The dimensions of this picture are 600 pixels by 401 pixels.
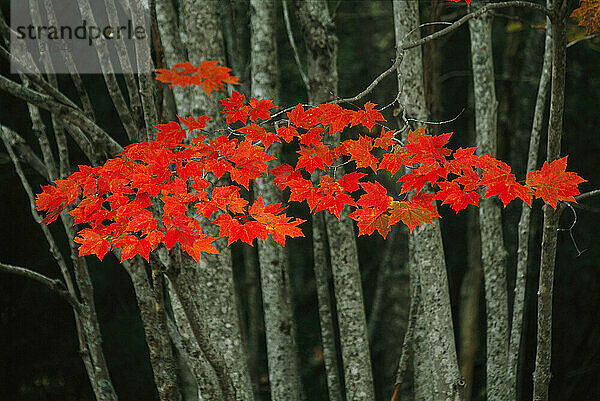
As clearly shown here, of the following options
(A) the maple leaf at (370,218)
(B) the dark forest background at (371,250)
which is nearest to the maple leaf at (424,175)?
(A) the maple leaf at (370,218)

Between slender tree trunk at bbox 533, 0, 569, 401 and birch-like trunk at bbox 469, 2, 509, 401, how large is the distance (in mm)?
549

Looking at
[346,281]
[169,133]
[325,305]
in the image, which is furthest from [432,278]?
[169,133]

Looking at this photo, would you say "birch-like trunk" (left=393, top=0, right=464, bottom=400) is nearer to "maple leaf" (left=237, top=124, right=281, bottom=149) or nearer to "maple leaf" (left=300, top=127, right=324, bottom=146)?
"maple leaf" (left=300, top=127, right=324, bottom=146)

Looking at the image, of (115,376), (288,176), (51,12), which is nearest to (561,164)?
(288,176)

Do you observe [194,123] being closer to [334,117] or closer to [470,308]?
[334,117]

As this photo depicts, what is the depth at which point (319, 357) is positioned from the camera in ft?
14.8

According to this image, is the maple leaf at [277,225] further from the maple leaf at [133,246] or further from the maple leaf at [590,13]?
the maple leaf at [590,13]

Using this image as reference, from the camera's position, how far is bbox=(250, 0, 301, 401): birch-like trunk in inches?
104

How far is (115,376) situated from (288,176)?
2933 millimetres

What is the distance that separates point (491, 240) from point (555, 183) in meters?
1.02

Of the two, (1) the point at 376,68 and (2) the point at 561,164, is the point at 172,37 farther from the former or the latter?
(1) the point at 376,68

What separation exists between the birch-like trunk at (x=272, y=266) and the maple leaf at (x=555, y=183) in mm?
1286

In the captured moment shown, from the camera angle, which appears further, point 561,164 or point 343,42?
point 343,42

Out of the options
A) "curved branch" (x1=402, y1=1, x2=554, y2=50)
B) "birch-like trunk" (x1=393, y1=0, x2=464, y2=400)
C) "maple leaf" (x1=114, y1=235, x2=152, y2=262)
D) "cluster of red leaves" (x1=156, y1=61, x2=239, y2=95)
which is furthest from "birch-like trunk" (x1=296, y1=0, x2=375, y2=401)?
"maple leaf" (x1=114, y1=235, x2=152, y2=262)
